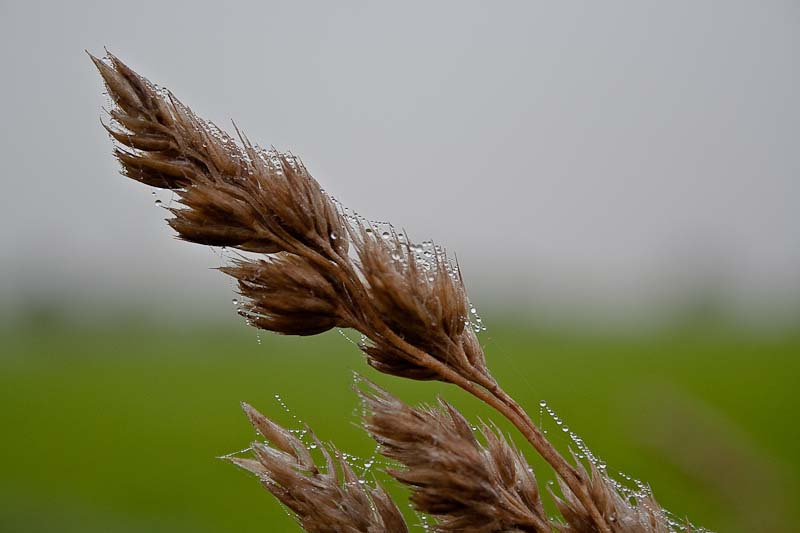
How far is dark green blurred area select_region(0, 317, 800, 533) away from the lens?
1.88 metres

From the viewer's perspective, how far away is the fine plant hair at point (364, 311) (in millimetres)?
470

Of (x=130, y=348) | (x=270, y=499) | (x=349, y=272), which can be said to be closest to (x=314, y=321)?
(x=349, y=272)

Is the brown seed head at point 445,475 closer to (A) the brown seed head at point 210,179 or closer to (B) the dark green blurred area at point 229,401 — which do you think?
(A) the brown seed head at point 210,179

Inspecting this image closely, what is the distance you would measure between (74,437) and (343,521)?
6.80 feet

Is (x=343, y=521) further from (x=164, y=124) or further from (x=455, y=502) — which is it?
(x=164, y=124)

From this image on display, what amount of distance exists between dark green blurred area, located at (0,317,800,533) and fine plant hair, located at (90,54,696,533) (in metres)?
0.58

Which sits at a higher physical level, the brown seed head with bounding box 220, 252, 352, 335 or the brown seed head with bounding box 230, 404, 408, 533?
the brown seed head with bounding box 220, 252, 352, 335

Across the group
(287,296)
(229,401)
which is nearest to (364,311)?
(287,296)

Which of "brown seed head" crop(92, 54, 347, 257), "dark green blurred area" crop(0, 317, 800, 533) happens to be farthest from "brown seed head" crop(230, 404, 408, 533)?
"dark green blurred area" crop(0, 317, 800, 533)

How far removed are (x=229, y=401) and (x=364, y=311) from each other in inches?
81.8

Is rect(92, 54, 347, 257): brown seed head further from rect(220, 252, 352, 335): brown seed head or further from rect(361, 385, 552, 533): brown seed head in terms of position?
rect(361, 385, 552, 533): brown seed head

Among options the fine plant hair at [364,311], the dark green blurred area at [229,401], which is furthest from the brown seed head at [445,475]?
the dark green blurred area at [229,401]

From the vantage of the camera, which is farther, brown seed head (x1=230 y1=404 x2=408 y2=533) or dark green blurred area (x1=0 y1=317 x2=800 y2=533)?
dark green blurred area (x1=0 y1=317 x2=800 y2=533)

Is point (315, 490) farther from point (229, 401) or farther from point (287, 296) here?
point (229, 401)
